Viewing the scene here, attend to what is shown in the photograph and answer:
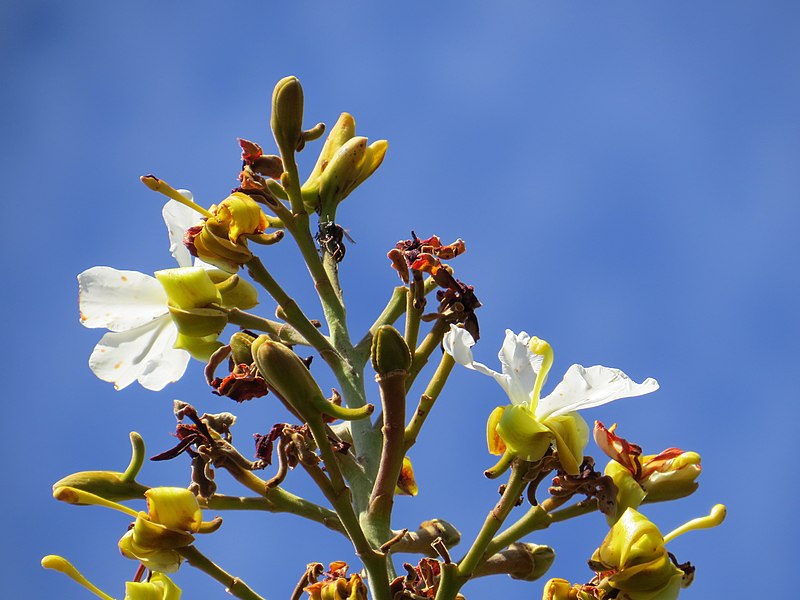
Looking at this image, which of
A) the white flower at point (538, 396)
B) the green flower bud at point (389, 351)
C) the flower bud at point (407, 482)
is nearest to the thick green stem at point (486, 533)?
the white flower at point (538, 396)

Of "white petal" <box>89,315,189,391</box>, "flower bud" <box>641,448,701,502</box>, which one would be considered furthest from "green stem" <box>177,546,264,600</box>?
"flower bud" <box>641,448,701,502</box>

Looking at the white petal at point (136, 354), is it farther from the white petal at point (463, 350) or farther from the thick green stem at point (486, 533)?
the thick green stem at point (486, 533)

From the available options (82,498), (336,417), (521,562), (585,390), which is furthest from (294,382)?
(521,562)

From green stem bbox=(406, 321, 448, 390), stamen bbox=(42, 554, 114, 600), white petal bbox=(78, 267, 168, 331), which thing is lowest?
stamen bbox=(42, 554, 114, 600)

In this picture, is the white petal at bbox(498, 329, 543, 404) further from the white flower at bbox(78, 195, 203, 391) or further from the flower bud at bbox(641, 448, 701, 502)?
the white flower at bbox(78, 195, 203, 391)

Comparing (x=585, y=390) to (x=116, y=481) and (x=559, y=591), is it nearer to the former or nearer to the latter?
(x=559, y=591)

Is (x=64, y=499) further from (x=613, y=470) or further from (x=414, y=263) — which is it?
(x=613, y=470)

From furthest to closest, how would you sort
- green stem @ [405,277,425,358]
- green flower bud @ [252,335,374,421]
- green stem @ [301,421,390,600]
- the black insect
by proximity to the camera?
1. the black insect
2. green stem @ [405,277,425,358]
3. green stem @ [301,421,390,600]
4. green flower bud @ [252,335,374,421]
